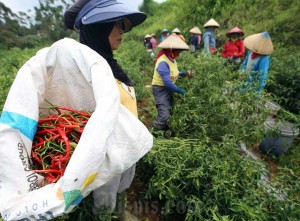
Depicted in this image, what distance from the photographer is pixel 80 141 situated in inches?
40.3

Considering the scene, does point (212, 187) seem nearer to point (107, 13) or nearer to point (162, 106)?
point (107, 13)

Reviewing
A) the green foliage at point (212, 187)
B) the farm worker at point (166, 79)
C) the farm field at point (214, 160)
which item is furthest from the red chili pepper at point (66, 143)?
the farm worker at point (166, 79)

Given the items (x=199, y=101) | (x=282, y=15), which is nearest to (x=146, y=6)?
(x=282, y=15)

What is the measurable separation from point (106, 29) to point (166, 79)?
1.93m

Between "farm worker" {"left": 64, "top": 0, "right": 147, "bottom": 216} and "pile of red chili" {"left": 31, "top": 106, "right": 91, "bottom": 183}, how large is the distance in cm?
42

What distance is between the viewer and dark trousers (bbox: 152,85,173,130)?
139 inches

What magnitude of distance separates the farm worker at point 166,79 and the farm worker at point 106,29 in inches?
67.5

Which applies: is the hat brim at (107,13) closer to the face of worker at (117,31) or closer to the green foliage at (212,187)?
the face of worker at (117,31)

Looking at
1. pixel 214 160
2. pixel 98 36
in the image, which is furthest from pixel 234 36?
pixel 98 36

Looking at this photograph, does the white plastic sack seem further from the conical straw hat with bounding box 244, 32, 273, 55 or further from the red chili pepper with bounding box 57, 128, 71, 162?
the conical straw hat with bounding box 244, 32, 273, 55

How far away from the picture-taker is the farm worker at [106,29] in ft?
4.75

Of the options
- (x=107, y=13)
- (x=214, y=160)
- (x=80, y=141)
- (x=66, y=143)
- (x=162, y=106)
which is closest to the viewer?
(x=80, y=141)

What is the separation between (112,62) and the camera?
1.70 meters

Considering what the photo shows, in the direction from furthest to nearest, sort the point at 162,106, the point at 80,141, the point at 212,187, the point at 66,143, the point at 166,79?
the point at 162,106
the point at 166,79
the point at 212,187
the point at 66,143
the point at 80,141
